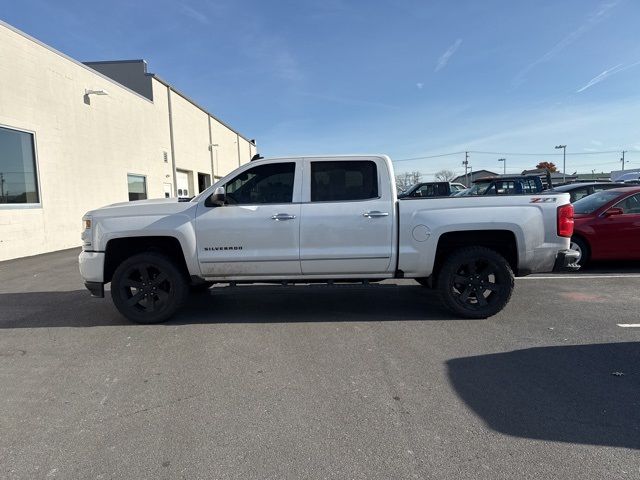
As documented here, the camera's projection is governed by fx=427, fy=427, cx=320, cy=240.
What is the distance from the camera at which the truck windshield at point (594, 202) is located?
→ 8.13 meters

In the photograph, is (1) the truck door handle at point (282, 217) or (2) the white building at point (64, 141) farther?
(2) the white building at point (64, 141)

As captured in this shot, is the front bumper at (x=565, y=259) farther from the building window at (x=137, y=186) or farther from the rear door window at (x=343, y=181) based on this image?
the building window at (x=137, y=186)

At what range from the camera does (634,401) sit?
3201mm

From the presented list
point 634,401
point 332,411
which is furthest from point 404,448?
point 634,401

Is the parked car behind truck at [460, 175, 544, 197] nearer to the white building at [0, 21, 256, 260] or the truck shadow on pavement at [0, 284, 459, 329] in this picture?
the truck shadow on pavement at [0, 284, 459, 329]

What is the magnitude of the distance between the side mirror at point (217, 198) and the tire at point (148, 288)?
2.93ft

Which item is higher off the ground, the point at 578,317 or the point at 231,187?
the point at 231,187

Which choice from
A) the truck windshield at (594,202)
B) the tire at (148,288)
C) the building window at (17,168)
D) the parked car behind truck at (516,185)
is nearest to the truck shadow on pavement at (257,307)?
the tire at (148,288)

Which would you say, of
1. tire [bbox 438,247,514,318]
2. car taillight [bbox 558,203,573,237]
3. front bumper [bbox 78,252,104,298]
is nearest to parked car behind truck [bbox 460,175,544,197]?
car taillight [bbox 558,203,573,237]

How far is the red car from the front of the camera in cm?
787

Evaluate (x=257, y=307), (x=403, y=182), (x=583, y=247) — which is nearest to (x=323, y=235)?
(x=257, y=307)

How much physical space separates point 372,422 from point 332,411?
0.31 meters

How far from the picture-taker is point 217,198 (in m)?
5.07

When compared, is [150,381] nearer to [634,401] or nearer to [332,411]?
[332,411]
